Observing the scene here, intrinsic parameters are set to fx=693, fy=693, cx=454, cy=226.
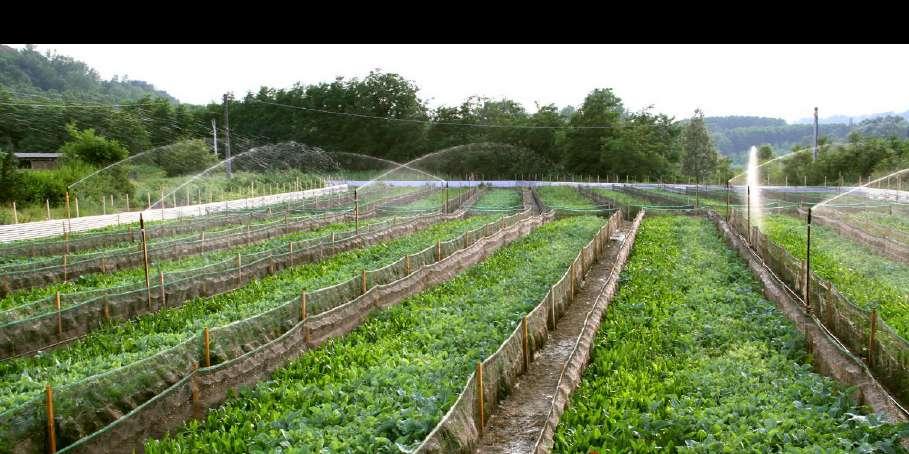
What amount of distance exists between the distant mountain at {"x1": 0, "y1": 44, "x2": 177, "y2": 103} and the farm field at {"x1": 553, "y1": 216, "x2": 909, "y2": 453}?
64.4 metres

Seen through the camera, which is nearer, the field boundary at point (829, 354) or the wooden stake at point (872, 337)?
the field boundary at point (829, 354)

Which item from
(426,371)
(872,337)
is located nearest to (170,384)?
(426,371)

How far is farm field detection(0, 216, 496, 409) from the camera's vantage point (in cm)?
1121

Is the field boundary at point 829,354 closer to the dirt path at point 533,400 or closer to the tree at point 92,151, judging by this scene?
the dirt path at point 533,400

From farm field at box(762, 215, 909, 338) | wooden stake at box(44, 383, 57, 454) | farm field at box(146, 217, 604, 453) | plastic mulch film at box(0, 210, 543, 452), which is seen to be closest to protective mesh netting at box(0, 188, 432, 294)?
plastic mulch film at box(0, 210, 543, 452)

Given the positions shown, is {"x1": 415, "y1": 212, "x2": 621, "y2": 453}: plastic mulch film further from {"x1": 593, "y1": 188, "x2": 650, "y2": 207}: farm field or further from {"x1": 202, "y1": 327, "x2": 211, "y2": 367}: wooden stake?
{"x1": 593, "y1": 188, "x2": 650, "y2": 207}: farm field

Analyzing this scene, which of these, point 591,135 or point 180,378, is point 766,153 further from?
point 180,378

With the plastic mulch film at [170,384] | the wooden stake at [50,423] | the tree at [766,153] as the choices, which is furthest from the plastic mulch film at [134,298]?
the tree at [766,153]

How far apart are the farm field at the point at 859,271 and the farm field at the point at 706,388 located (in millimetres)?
2111

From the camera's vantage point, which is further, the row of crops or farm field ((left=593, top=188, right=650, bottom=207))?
farm field ((left=593, top=188, right=650, bottom=207))

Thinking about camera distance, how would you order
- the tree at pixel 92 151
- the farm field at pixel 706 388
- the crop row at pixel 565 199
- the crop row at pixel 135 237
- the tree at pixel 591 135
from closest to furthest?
the farm field at pixel 706 388, the crop row at pixel 135 237, the tree at pixel 92 151, the crop row at pixel 565 199, the tree at pixel 591 135

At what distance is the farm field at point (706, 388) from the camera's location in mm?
8727

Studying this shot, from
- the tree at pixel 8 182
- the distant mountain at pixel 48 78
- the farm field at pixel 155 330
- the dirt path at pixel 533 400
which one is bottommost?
the dirt path at pixel 533 400
